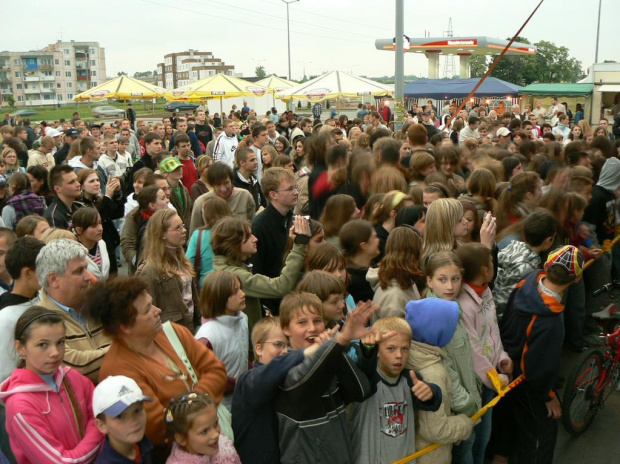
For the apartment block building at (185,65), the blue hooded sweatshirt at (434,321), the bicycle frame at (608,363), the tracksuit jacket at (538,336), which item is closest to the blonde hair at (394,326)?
the blue hooded sweatshirt at (434,321)

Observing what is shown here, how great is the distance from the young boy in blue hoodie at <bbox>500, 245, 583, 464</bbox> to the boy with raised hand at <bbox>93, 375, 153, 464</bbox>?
262cm

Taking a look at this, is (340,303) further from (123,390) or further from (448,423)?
(123,390)

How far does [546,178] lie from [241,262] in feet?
15.1

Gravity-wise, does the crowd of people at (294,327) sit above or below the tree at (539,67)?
below

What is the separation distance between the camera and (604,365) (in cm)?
528

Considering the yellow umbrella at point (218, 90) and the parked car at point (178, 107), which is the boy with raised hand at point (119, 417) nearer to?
the yellow umbrella at point (218, 90)

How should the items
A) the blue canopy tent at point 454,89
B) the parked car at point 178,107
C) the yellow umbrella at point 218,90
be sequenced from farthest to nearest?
the parked car at point 178,107, the blue canopy tent at point 454,89, the yellow umbrella at point 218,90

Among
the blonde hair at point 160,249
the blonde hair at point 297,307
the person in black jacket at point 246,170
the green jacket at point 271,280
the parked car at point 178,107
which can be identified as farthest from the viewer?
the parked car at point 178,107

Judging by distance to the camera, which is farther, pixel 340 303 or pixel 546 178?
pixel 546 178

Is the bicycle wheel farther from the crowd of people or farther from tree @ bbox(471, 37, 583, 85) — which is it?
tree @ bbox(471, 37, 583, 85)

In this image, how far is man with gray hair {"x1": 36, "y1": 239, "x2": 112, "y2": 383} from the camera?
3.40 metres

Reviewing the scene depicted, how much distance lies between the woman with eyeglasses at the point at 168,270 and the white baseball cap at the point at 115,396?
1852mm

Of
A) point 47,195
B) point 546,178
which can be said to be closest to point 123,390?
point 47,195

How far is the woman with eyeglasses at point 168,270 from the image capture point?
15.4 ft
